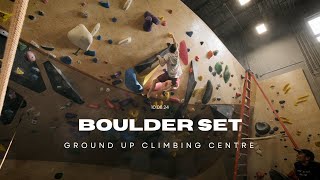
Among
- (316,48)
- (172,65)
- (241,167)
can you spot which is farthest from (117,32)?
(316,48)

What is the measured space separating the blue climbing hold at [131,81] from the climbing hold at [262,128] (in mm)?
3528

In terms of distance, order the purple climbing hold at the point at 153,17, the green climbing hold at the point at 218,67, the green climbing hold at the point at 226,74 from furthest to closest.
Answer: the green climbing hold at the point at 226,74 < the green climbing hold at the point at 218,67 < the purple climbing hold at the point at 153,17

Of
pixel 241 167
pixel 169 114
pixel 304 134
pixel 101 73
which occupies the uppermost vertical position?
pixel 101 73

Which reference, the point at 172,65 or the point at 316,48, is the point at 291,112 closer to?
the point at 316,48

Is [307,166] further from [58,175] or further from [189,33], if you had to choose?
[58,175]

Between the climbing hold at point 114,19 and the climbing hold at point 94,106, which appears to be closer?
the climbing hold at point 114,19

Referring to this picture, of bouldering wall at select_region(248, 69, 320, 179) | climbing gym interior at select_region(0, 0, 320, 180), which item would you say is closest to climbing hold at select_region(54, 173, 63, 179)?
climbing gym interior at select_region(0, 0, 320, 180)

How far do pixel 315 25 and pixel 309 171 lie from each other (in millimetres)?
3792

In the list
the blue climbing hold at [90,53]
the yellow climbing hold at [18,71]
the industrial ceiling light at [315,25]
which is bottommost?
the yellow climbing hold at [18,71]

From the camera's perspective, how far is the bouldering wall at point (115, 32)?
189 centimetres

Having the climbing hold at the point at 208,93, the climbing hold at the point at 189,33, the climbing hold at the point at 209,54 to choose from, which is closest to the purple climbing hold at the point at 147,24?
the climbing hold at the point at 189,33

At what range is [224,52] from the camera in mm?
3787

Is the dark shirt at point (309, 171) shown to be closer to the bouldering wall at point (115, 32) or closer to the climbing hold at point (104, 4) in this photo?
the bouldering wall at point (115, 32)

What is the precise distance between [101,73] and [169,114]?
1.38 metres
